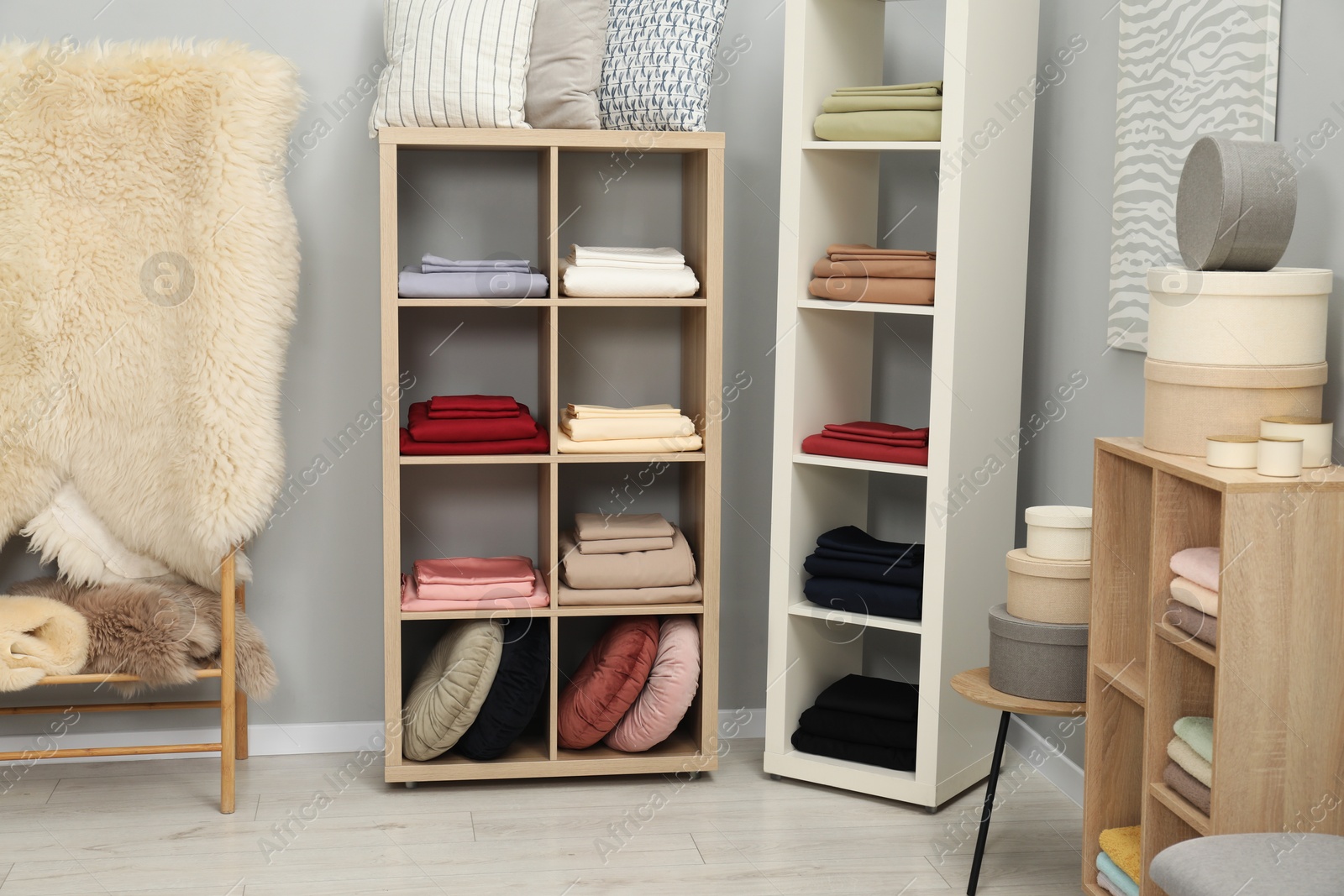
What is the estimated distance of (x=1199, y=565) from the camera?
173 centimetres

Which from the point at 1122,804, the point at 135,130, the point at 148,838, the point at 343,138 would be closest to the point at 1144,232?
the point at 1122,804

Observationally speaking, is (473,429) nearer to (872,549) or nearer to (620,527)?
(620,527)

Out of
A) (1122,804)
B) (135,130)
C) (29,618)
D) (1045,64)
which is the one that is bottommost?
(1122,804)

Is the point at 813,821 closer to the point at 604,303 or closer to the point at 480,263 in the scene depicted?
the point at 604,303

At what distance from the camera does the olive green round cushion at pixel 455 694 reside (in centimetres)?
265

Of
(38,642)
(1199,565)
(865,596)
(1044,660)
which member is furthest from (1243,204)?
(38,642)

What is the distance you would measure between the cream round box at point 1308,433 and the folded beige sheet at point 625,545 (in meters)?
1.39

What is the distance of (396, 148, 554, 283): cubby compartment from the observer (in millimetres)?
2873

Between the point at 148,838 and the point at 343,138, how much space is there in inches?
64.0

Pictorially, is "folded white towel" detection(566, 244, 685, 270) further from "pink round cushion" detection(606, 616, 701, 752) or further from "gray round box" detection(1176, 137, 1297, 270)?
"gray round box" detection(1176, 137, 1297, 270)

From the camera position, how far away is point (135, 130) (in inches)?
100

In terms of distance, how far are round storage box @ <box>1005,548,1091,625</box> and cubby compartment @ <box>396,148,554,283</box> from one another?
1.37 meters

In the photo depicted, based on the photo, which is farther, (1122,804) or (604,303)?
(604,303)

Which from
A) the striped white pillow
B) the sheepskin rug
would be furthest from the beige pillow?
the sheepskin rug
